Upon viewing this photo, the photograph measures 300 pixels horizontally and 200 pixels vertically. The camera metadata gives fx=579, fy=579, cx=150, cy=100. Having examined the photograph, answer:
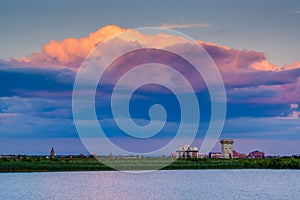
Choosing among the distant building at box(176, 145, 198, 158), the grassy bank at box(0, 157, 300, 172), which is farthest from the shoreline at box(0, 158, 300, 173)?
the distant building at box(176, 145, 198, 158)

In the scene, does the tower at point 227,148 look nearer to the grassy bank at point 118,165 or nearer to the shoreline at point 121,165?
the grassy bank at point 118,165

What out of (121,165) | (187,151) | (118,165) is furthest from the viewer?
(187,151)

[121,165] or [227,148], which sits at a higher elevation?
[227,148]

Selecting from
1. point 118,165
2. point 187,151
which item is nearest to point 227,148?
point 187,151

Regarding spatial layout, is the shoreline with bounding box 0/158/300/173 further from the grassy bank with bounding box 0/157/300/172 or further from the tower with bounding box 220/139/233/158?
the tower with bounding box 220/139/233/158

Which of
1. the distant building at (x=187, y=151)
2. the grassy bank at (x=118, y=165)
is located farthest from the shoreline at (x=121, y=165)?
the distant building at (x=187, y=151)

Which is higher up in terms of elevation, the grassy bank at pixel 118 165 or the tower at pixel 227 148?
the tower at pixel 227 148

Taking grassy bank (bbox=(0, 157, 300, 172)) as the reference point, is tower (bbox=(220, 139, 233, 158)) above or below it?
above

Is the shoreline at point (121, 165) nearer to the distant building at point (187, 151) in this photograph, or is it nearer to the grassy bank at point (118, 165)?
the grassy bank at point (118, 165)

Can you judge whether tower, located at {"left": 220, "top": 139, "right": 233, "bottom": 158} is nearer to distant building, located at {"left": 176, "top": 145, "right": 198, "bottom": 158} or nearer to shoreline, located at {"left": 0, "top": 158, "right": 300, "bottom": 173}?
distant building, located at {"left": 176, "top": 145, "right": 198, "bottom": 158}

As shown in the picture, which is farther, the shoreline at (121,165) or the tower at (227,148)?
the tower at (227,148)

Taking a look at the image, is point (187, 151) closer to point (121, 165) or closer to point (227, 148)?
point (227, 148)

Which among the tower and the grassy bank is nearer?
the grassy bank

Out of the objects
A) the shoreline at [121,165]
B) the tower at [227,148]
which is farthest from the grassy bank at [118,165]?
the tower at [227,148]
